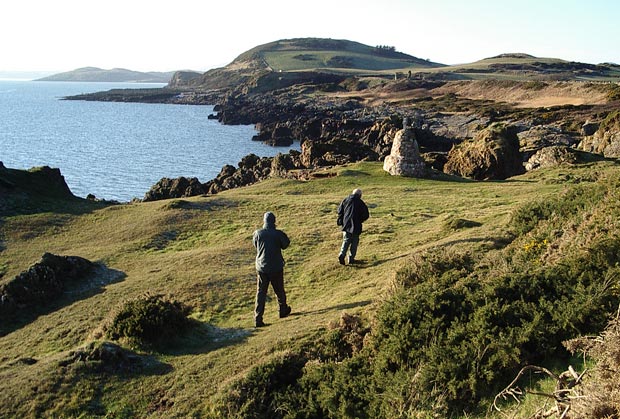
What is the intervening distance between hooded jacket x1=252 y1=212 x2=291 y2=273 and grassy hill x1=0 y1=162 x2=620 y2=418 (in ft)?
4.78

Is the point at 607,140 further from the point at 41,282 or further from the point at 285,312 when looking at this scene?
the point at 41,282

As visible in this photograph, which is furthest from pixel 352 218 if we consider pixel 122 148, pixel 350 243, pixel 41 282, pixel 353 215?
pixel 122 148

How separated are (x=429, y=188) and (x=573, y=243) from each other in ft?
65.7

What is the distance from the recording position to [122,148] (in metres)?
86.3

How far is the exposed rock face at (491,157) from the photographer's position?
36.2m

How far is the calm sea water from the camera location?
204 ft

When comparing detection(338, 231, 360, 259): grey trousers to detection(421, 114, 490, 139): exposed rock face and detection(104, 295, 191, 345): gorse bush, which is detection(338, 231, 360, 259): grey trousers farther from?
detection(421, 114, 490, 139): exposed rock face

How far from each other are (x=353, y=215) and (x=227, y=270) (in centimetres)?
506

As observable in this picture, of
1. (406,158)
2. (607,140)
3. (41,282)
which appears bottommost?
(41,282)

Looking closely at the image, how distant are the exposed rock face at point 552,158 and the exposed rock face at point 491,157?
93cm

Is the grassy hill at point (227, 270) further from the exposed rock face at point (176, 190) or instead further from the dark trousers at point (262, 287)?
the exposed rock face at point (176, 190)

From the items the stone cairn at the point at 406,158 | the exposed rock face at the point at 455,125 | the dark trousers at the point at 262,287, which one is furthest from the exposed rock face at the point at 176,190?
the exposed rock face at the point at 455,125

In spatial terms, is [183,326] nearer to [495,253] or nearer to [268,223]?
[268,223]

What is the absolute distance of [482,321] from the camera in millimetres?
8523
